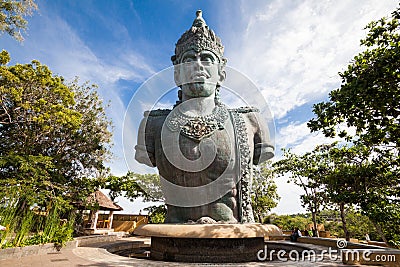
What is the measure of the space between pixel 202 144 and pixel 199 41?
269 cm

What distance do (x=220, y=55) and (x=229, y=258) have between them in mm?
4988

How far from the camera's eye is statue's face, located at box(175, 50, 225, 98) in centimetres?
655

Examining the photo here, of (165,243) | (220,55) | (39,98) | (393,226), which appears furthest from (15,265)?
(393,226)

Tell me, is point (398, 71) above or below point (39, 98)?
below

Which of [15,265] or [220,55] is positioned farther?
[220,55]

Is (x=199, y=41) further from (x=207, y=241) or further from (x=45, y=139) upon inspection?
(x=45, y=139)

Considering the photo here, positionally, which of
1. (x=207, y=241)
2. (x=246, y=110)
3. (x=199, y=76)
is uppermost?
(x=199, y=76)

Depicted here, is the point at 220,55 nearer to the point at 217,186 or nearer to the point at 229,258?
the point at 217,186

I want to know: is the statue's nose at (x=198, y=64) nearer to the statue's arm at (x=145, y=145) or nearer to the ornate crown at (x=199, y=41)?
the ornate crown at (x=199, y=41)

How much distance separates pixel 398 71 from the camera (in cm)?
575

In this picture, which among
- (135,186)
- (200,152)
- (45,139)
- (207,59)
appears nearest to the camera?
(200,152)

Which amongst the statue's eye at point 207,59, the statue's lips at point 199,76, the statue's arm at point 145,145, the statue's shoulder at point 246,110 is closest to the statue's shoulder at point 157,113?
the statue's arm at point 145,145

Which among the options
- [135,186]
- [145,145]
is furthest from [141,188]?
[145,145]

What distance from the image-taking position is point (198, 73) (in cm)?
654
